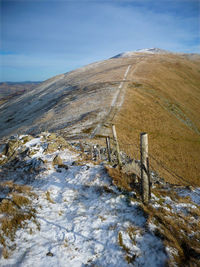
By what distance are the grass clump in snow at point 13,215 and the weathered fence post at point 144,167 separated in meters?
5.46

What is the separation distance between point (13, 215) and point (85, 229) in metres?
3.39

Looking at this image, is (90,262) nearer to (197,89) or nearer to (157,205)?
(157,205)

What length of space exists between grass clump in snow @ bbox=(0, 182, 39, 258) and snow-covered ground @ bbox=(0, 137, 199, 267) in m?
0.22

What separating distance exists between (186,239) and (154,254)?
1.72 m

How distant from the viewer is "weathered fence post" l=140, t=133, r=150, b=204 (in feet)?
25.6

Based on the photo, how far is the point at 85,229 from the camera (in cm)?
702

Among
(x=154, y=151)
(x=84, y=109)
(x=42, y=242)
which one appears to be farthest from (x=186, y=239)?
(x=84, y=109)

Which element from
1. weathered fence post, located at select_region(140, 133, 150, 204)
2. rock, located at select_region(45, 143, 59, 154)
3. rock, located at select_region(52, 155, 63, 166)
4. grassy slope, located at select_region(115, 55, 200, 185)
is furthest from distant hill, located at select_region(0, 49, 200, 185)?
rock, located at select_region(45, 143, 59, 154)

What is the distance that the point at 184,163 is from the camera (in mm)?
26188

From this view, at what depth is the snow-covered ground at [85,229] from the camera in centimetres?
578

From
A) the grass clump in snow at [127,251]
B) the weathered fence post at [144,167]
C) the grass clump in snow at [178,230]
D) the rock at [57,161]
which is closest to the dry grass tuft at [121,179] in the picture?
the weathered fence post at [144,167]

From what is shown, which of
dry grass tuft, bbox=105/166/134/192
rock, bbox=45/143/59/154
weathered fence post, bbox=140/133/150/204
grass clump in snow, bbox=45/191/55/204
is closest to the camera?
A: weathered fence post, bbox=140/133/150/204

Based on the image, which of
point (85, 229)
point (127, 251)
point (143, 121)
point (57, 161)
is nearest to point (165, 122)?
point (143, 121)

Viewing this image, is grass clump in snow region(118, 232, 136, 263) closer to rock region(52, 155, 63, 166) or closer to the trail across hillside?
rock region(52, 155, 63, 166)
